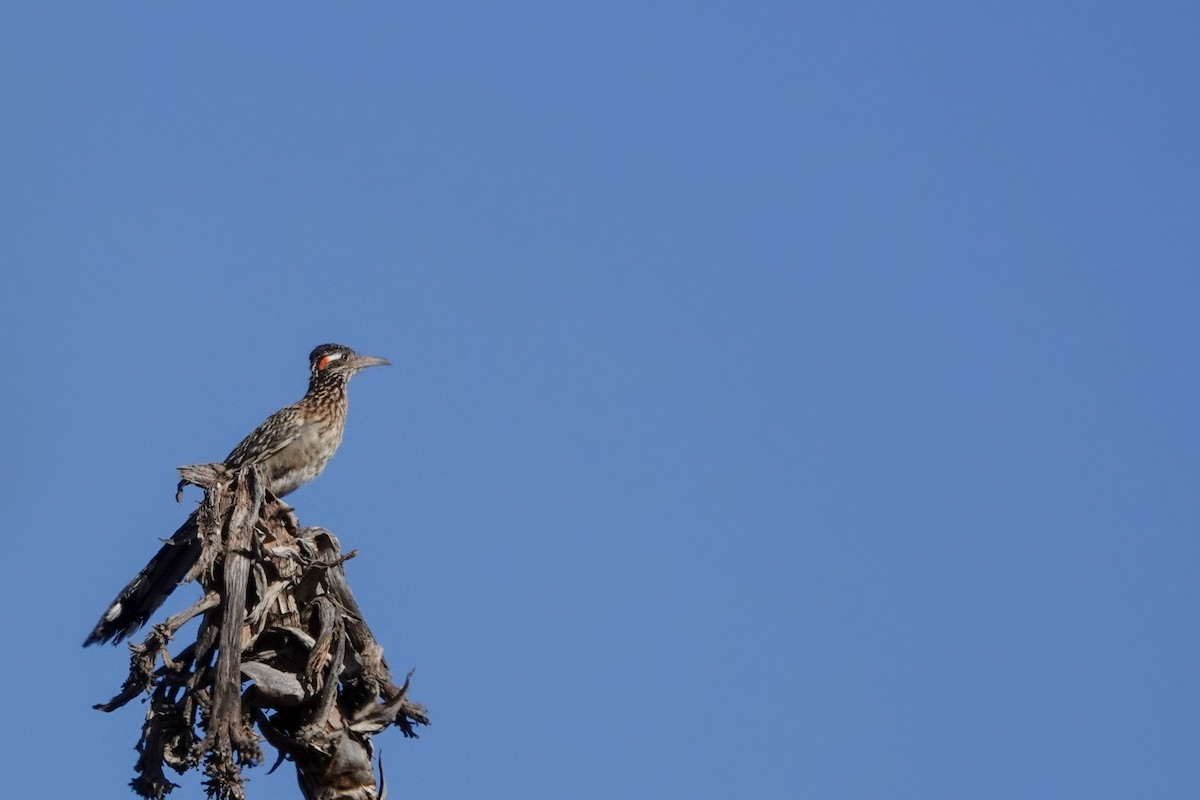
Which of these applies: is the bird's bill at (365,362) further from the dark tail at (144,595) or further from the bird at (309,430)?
the dark tail at (144,595)

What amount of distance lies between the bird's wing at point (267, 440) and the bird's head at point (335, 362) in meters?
0.89

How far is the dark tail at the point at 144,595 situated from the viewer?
371 inches

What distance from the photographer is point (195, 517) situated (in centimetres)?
878

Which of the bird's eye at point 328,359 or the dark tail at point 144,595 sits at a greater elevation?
the bird's eye at point 328,359

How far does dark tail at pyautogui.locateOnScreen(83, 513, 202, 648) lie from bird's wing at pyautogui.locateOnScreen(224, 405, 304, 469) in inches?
128

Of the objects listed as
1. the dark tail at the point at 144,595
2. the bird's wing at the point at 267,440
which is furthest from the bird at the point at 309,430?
the dark tail at the point at 144,595

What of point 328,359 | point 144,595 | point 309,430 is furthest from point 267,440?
point 144,595

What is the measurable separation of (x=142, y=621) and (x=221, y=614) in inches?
74.1

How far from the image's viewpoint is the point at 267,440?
1302 cm

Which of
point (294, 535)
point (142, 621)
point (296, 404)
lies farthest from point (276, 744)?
point (296, 404)

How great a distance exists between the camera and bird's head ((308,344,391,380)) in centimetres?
1402

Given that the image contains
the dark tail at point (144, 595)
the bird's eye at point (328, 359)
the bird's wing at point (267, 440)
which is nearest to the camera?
A: the dark tail at point (144, 595)

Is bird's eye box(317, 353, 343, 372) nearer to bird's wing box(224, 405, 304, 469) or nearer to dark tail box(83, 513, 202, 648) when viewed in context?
bird's wing box(224, 405, 304, 469)

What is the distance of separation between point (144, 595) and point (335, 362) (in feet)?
15.5
